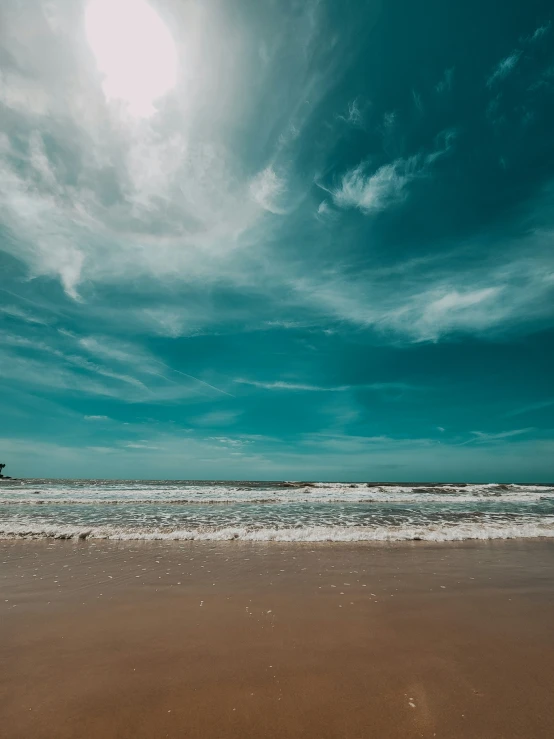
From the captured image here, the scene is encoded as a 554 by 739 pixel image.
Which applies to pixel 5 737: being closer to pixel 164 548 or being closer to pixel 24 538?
pixel 164 548

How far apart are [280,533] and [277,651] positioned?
819 cm

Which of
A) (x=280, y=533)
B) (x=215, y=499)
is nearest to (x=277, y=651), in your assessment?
(x=280, y=533)

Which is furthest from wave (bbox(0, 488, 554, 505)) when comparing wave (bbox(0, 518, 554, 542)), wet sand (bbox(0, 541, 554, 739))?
wet sand (bbox(0, 541, 554, 739))

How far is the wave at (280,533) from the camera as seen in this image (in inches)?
467

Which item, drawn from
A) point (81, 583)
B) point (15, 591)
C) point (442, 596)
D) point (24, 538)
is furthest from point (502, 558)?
point (24, 538)

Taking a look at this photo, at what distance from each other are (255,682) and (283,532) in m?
9.03

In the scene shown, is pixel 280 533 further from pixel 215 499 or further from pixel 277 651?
pixel 215 499

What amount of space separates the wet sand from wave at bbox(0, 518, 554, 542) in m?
3.41

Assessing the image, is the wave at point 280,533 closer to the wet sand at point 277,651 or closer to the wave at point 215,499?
the wet sand at point 277,651

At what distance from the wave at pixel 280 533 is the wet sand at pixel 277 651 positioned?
134 inches

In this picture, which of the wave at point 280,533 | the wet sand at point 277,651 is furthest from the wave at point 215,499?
the wet sand at point 277,651

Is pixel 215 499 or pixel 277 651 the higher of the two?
pixel 215 499

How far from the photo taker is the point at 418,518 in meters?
17.2

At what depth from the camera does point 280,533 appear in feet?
41.1
